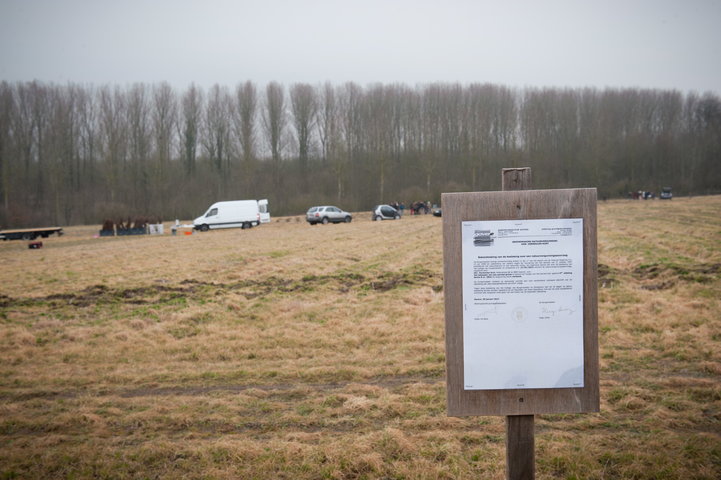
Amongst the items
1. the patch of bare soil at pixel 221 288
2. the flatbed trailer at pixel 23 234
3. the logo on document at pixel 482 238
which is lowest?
the patch of bare soil at pixel 221 288

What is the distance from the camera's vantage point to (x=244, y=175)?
6838 cm

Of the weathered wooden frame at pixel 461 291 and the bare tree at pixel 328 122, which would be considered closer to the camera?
the weathered wooden frame at pixel 461 291

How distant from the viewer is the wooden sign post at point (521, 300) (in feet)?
10.4

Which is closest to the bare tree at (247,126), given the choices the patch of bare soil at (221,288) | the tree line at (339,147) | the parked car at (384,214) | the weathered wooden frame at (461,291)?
the tree line at (339,147)

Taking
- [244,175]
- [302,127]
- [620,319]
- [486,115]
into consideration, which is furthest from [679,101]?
[620,319]

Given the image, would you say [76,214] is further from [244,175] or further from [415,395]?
[415,395]

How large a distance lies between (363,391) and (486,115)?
80.9 m

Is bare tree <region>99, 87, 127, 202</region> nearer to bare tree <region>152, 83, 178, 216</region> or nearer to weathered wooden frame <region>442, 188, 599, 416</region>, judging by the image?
bare tree <region>152, 83, 178, 216</region>

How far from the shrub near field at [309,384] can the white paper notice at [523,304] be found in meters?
1.37

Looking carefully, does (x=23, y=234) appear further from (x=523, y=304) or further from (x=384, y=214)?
(x=523, y=304)

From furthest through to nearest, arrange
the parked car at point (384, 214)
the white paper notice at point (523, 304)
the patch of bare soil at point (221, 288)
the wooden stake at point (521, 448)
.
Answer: the parked car at point (384, 214)
the patch of bare soil at point (221, 288)
the wooden stake at point (521, 448)
the white paper notice at point (523, 304)

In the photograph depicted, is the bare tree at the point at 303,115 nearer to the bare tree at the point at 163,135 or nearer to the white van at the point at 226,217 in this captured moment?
the bare tree at the point at 163,135

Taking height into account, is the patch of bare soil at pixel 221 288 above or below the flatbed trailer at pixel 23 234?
below

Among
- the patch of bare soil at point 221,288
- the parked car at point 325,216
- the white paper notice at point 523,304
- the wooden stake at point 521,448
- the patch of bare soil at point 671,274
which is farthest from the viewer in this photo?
the parked car at point 325,216
